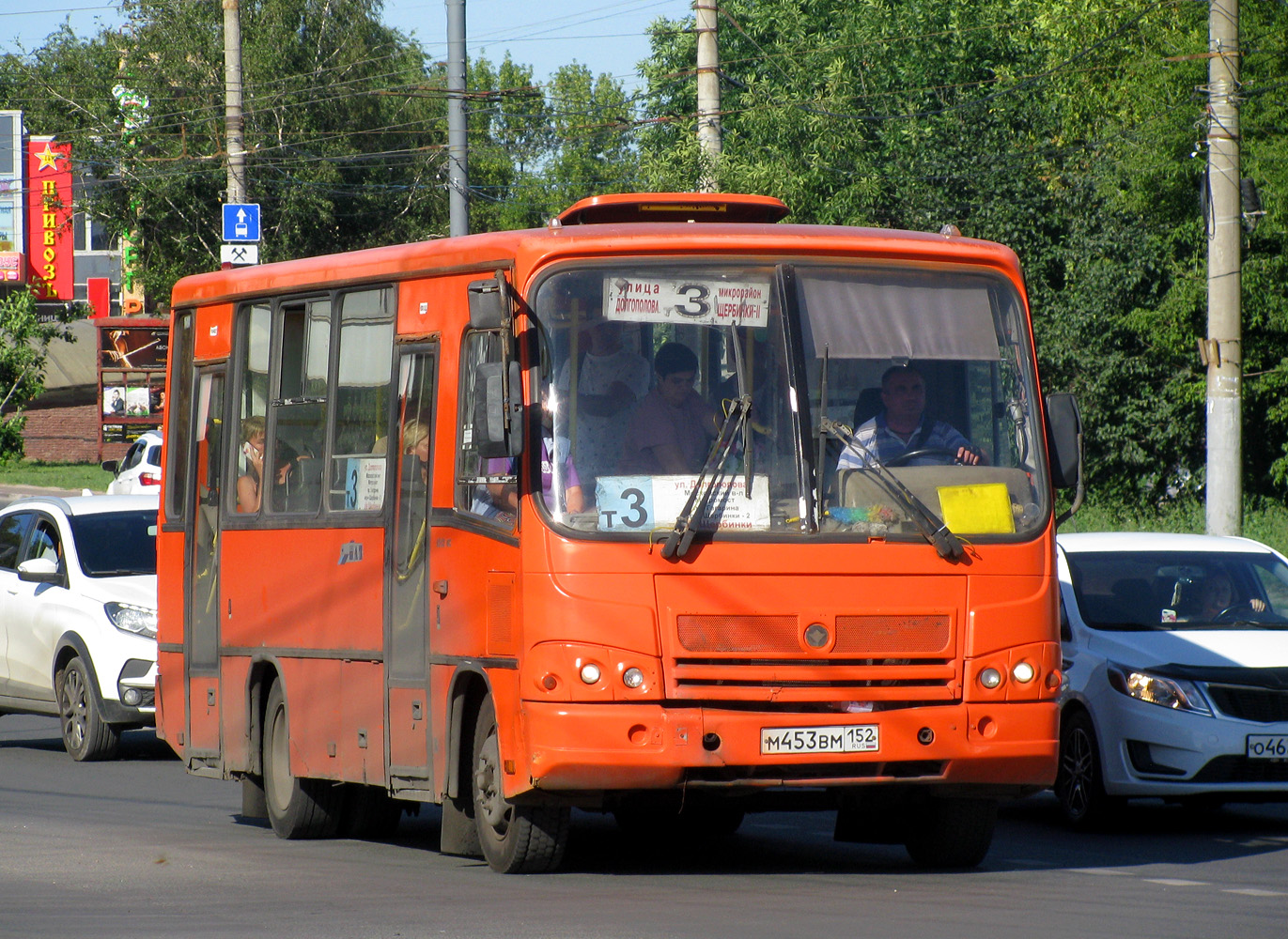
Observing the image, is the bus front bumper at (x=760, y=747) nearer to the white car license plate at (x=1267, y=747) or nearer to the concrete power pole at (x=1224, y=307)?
the white car license plate at (x=1267, y=747)

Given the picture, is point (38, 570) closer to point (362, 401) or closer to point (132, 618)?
point (132, 618)

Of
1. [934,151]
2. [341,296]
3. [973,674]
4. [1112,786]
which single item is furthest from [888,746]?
[934,151]

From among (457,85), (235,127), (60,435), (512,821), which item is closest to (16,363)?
(60,435)

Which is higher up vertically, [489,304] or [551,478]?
[489,304]

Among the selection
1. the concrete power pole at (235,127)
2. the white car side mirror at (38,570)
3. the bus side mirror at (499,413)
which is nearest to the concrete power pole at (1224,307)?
the white car side mirror at (38,570)

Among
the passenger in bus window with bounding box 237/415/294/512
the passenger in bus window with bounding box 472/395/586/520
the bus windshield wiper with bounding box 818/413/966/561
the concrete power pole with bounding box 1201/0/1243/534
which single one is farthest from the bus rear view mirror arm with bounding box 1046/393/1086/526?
the concrete power pole with bounding box 1201/0/1243/534

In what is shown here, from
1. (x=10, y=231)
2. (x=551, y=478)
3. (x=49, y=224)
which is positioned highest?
(x=49, y=224)

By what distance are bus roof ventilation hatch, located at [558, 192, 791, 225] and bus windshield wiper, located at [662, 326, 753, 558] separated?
1.32 m

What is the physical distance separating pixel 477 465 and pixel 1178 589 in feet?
15.5

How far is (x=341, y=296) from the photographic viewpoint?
1020cm

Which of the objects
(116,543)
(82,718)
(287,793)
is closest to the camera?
(287,793)

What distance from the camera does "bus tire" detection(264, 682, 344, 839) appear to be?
418 inches

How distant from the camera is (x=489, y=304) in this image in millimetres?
8227

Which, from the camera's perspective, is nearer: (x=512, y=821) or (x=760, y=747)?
(x=760, y=747)
